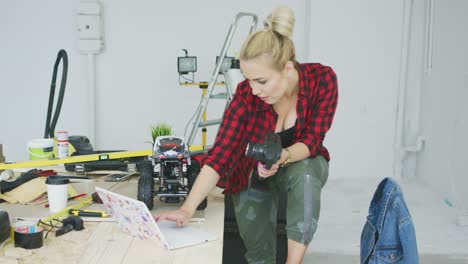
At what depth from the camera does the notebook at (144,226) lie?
1179 mm

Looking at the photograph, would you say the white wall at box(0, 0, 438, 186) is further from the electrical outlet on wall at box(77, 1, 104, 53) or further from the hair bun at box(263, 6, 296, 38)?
the hair bun at box(263, 6, 296, 38)

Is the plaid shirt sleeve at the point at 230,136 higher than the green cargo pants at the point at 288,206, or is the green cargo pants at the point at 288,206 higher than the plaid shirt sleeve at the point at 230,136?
the plaid shirt sleeve at the point at 230,136

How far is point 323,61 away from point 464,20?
1077 mm

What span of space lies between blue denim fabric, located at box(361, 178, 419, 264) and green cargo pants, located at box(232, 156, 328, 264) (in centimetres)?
30

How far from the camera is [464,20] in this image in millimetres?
3176

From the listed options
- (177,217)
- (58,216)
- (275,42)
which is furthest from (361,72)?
(58,216)

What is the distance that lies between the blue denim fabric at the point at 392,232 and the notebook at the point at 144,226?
45 centimetres

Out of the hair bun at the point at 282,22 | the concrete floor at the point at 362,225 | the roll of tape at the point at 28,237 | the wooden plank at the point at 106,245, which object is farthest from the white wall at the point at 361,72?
the roll of tape at the point at 28,237

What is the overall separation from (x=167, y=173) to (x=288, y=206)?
1.44 feet

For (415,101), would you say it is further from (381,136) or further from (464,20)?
(464,20)

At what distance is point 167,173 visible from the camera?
160 cm

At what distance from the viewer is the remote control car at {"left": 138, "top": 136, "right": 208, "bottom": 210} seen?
152cm

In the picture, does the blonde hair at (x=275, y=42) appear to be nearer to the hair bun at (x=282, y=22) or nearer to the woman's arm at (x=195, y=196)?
the hair bun at (x=282, y=22)

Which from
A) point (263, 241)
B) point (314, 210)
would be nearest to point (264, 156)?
point (314, 210)
